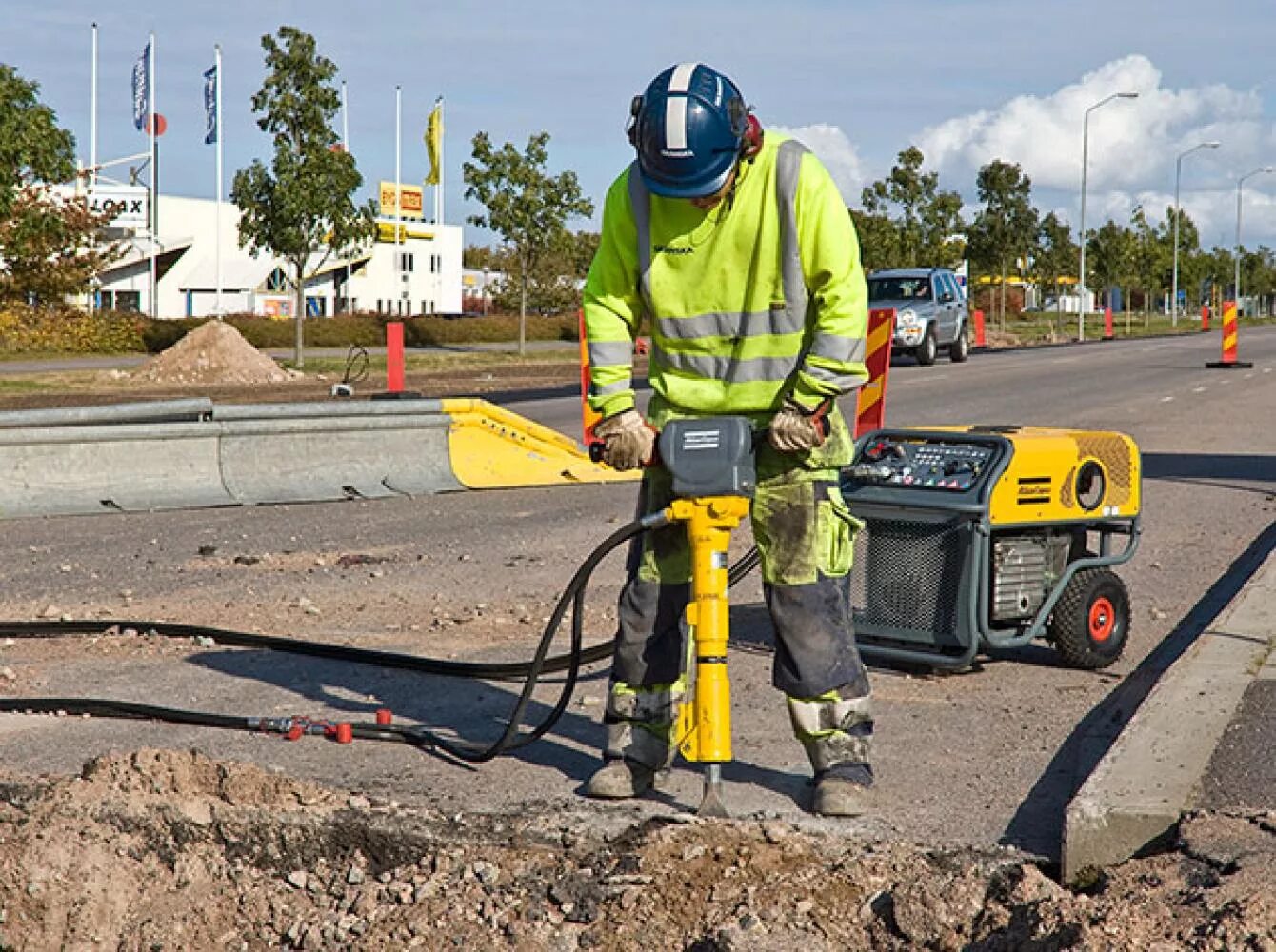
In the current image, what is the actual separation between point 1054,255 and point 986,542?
68.7m

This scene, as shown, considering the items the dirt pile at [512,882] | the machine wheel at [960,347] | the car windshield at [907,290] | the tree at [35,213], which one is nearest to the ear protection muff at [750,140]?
the dirt pile at [512,882]

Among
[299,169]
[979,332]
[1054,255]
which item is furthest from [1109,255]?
[299,169]

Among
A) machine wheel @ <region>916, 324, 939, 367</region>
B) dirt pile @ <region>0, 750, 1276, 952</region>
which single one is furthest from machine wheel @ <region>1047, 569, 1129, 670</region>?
machine wheel @ <region>916, 324, 939, 367</region>

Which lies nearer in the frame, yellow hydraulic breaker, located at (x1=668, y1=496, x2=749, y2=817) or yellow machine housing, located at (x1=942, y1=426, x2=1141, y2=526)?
yellow hydraulic breaker, located at (x1=668, y1=496, x2=749, y2=817)

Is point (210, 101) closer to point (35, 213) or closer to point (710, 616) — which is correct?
point (35, 213)

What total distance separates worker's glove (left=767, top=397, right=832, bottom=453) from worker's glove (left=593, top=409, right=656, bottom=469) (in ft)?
1.11

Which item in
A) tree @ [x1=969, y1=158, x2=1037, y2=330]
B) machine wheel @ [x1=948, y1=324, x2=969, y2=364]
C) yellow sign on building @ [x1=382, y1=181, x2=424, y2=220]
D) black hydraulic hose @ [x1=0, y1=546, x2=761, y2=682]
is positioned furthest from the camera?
yellow sign on building @ [x1=382, y1=181, x2=424, y2=220]

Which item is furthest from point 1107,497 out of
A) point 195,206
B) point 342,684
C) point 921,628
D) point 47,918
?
point 195,206

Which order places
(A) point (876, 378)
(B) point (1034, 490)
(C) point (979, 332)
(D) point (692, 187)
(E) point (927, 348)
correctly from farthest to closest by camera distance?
(C) point (979, 332) < (E) point (927, 348) < (A) point (876, 378) < (B) point (1034, 490) < (D) point (692, 187)

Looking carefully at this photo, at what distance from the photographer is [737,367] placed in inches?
182

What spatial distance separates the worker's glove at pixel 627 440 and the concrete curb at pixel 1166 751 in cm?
145

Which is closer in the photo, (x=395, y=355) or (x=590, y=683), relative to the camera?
(x=590, y=683)

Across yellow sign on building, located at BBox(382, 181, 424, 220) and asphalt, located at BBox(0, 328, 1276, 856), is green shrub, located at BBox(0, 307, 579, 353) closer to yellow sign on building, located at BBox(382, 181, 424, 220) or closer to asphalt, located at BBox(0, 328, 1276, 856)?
yellow sign on building, located at BBox(382, 181, 424, 220)

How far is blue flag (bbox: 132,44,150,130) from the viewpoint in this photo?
178 feet
